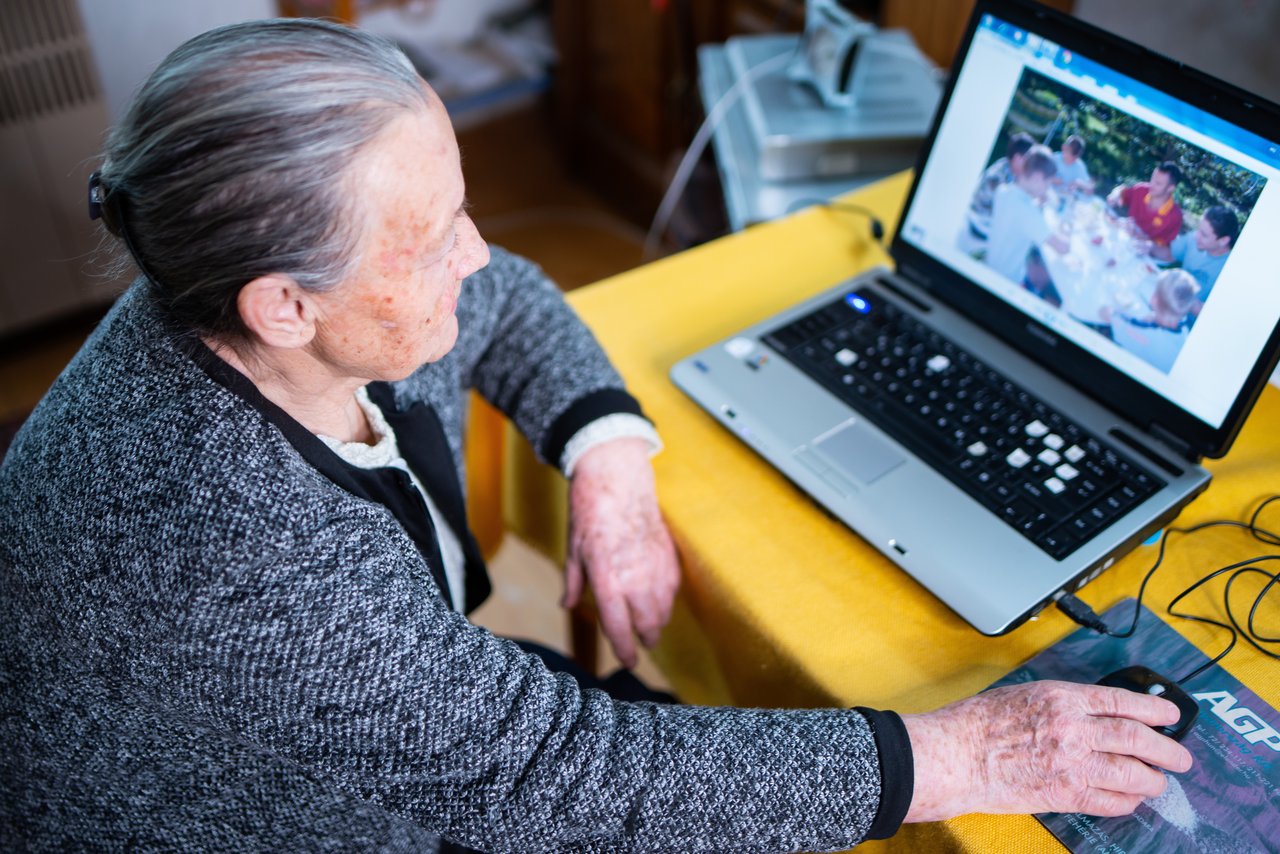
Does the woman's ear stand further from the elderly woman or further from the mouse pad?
the mouse pad

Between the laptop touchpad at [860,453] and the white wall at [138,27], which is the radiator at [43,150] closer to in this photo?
the white wall at [138,27]

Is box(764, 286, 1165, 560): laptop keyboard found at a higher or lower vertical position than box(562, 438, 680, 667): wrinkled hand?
higher

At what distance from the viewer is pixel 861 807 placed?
0.69 meters

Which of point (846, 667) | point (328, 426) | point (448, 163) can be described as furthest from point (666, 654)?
point (448, 163)

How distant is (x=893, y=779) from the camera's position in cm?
69

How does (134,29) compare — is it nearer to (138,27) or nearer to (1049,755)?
(138,27)

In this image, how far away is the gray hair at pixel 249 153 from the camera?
1.98 feet

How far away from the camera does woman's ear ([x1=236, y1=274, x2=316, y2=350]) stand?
643 mm

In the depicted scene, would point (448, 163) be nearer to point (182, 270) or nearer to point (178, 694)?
point (182, 270)

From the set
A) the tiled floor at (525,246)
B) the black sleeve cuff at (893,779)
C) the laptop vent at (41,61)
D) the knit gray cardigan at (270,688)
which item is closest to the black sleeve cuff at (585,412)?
the knit gray cardigan at (270,688)

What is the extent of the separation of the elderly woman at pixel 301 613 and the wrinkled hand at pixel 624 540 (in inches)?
7.4

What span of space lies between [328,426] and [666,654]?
401 mm

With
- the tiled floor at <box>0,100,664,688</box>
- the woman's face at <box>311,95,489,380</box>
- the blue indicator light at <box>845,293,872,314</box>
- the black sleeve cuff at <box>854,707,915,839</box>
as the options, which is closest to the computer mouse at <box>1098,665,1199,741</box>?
the black sleeve cuff at <box>854,707,915,839</box>

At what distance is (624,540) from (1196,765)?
443 mm
